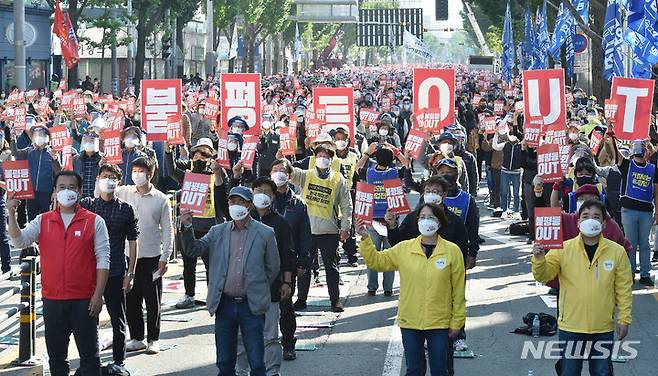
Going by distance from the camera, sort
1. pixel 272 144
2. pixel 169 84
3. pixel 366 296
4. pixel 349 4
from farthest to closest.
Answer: pixel 349 4 < pixel 272 144 < pixel 169 84 < pixel 366 296

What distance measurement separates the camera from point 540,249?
371 inches

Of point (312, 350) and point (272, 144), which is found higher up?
point (272, 144)

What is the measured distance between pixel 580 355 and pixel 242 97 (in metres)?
12.0

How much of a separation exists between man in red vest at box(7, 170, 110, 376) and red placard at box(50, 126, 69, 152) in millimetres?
8179

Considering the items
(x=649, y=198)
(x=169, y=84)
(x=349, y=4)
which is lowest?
(x=649, y=198)

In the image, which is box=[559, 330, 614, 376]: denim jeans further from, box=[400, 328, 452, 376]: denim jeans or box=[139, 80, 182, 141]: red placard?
box=[139, 80, 182, 141]: red placard

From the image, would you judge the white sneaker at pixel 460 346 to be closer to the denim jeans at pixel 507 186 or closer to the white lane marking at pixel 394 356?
the white lane marking at pixel 394 356

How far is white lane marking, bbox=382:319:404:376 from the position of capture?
1156 cm

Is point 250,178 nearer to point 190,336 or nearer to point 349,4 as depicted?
point 190,336

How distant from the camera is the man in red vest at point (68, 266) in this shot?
991 cm

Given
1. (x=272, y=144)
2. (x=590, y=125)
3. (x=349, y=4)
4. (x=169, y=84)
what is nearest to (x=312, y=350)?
(x=169, y=84)

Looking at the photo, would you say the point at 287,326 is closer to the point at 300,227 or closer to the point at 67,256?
the point at 300,227

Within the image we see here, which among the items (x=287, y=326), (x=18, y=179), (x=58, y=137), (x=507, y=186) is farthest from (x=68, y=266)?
(x=507, y=186)

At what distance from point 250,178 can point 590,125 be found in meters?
9.31
